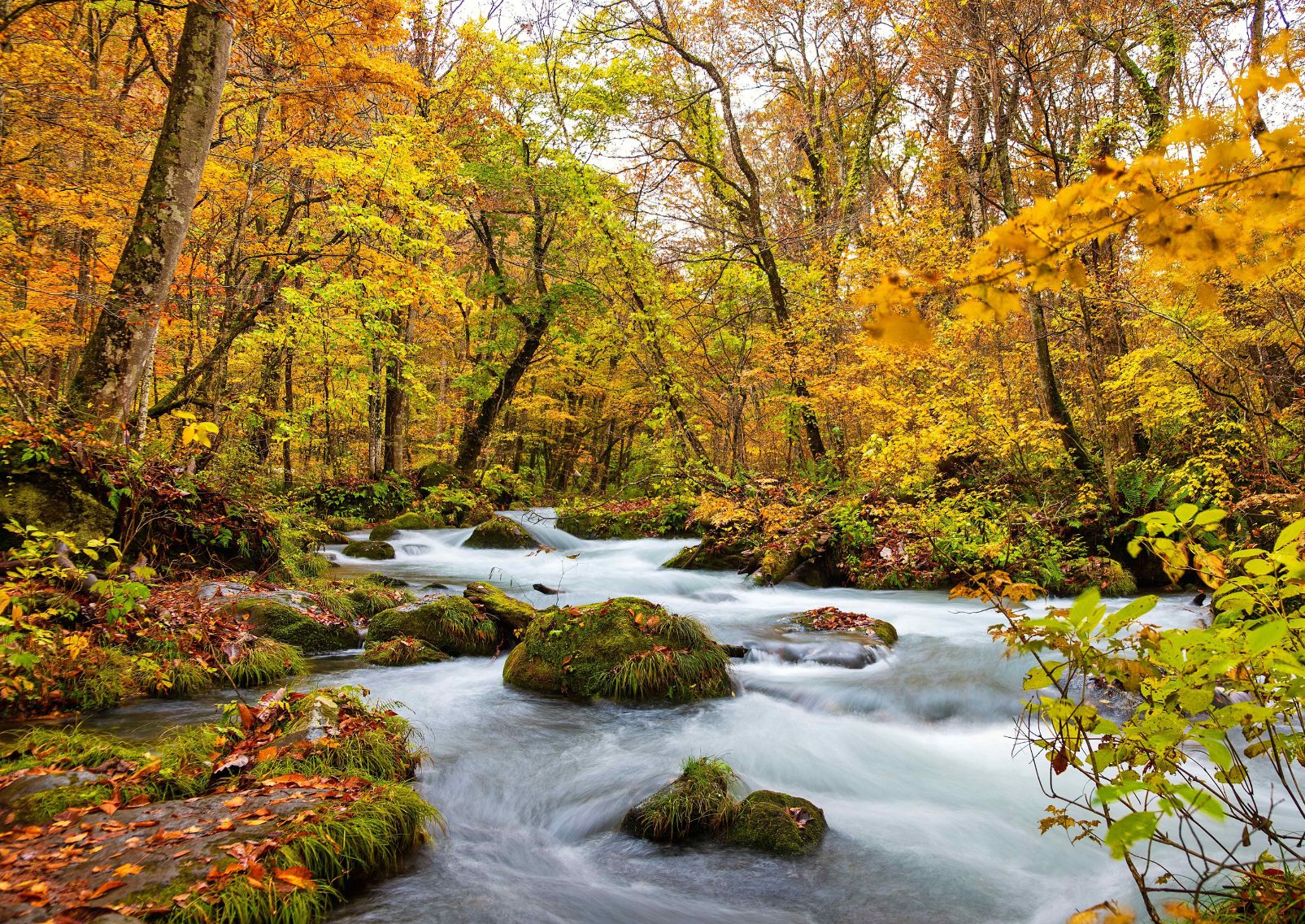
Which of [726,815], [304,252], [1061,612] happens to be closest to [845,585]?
[726,815]

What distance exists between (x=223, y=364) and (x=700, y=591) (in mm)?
11380

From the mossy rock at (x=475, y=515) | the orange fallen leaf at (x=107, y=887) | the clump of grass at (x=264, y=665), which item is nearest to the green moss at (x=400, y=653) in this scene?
the clump of grass at (x=264, y=665)

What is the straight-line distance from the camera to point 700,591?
33.8ft

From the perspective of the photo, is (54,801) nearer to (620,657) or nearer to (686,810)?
(686,810)

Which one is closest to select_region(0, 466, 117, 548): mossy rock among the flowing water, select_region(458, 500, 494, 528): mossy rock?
the flowing water

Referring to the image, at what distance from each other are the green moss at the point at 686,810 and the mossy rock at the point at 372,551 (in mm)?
A: 9540

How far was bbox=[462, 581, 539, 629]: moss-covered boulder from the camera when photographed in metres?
7.34

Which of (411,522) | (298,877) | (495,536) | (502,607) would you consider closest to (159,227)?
(502,607)

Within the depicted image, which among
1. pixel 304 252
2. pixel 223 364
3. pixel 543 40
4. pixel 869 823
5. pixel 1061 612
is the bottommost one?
pixel 869 823

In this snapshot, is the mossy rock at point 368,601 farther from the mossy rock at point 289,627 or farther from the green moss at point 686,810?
the green moss at point 686,810

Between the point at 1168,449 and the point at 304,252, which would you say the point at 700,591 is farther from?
the point at 304,252

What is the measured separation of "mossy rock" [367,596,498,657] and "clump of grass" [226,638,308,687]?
941mm

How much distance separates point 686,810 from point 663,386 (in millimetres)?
9597

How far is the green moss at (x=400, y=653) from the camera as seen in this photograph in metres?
6.38
